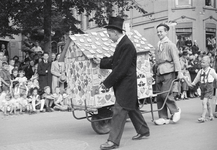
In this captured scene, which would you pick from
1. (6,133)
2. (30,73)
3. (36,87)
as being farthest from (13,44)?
(6,133)

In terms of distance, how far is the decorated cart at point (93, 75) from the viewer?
21.1 ft

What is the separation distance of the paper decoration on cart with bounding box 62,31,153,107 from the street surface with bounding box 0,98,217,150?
2.35 ft

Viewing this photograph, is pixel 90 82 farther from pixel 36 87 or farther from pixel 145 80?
pixel 36 87

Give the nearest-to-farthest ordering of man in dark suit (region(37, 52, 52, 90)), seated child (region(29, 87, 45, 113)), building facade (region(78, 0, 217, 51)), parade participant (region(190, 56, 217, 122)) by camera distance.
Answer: parade participant (region(190, 56, 217, 122)) → seated child (region(29, 87, 45, 113)) → man in dark suit (region(37, 52, 52, 90)) → building facade (region(78, 0, 217, 51))

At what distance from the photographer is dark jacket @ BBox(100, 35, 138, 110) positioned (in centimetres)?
552

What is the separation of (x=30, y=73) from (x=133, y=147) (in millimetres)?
8625

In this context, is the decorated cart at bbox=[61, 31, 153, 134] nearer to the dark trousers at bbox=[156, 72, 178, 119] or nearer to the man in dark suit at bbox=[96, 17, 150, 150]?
the dark trousers at bbox=[156, 72, 178, 119]

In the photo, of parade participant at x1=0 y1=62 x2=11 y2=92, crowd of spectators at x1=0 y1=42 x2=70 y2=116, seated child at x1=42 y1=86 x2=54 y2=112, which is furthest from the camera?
parade participant at x1=0 y1=62 x2=11 y2=92

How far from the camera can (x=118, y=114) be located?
5566mm

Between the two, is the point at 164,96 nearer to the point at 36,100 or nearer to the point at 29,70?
the point at 36,100

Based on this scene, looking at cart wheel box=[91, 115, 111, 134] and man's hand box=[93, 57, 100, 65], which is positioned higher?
man's hand box=[93, 57, 100, 65]

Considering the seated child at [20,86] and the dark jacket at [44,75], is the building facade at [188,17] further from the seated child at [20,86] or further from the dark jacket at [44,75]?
the seated child at [20,86]

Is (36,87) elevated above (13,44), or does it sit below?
below

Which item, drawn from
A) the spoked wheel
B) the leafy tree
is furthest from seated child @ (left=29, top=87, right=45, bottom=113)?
the spoked wheel
